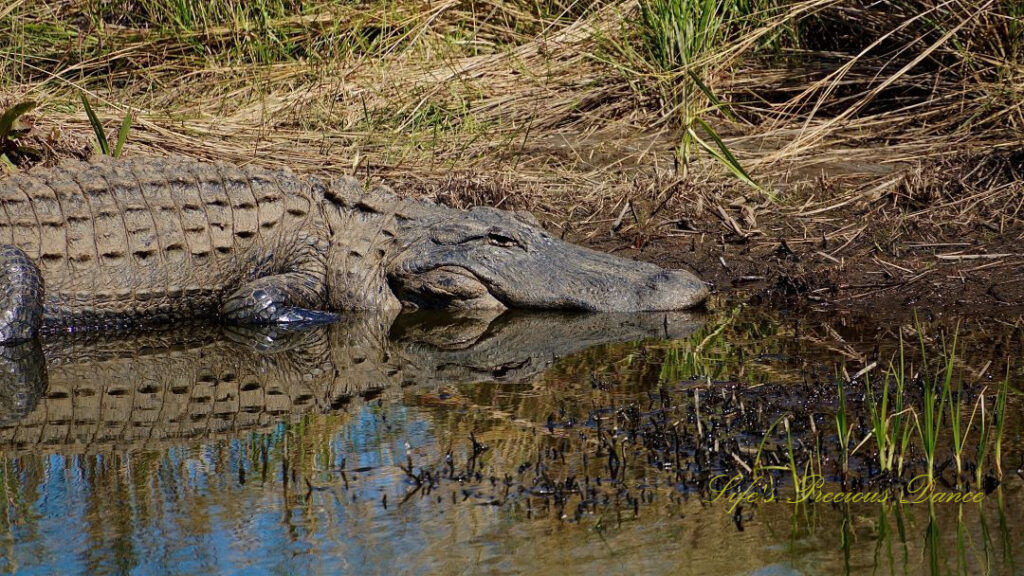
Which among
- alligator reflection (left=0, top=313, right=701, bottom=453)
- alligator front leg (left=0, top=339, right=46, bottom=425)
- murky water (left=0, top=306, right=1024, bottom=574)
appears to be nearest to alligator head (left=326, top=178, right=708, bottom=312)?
alligator reflection (left=0, top=313, right=701, bottom=453)

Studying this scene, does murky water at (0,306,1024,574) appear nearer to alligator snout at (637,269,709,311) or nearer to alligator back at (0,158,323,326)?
alligator snout at (637,269,709,311)

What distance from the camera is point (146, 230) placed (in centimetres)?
600

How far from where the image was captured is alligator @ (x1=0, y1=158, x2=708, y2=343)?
5844mm

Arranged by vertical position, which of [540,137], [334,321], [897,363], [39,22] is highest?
[39,22]

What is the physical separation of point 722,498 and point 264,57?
7261 mm

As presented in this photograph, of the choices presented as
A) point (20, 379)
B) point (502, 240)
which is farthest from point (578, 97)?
point (20, 379)

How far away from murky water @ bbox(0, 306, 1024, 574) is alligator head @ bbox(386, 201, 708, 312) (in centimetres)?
64

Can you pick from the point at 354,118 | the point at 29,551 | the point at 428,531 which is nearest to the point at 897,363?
the point at 428,531

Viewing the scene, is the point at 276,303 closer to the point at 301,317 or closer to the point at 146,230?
the point at 301,317

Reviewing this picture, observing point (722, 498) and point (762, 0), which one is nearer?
point (722, 498)

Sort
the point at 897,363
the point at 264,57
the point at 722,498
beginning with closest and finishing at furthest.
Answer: the point at 722,498 < the point at 897,363 < the point at 264,57

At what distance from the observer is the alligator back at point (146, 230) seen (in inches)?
230

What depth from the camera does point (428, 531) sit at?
292 cm

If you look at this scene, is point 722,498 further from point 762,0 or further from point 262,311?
point 762,0
